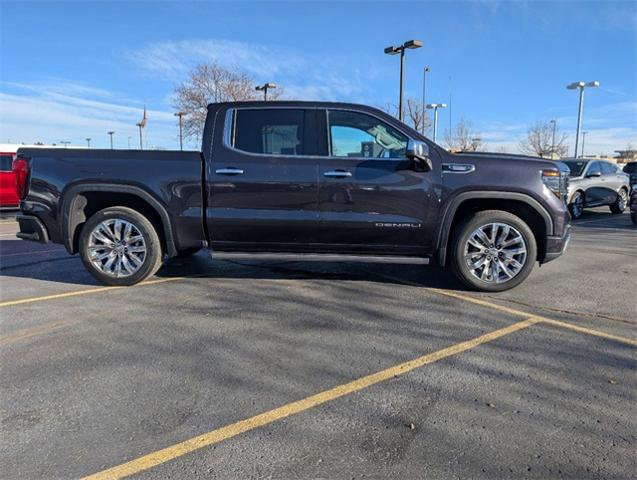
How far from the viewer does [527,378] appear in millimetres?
3238

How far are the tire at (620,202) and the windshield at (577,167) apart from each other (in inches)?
60.2

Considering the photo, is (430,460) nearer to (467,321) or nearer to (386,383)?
(386,383)

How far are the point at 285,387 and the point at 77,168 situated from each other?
3.55 meters

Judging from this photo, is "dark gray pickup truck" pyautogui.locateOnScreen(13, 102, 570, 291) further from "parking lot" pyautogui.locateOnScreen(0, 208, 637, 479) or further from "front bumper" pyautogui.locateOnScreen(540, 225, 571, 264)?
"parking lot" pyautogui.locateOnScreen(0, 208, 637, 479)

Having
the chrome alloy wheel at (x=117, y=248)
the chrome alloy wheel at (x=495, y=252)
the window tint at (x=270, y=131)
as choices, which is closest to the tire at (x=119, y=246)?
the chrome alloy wheel at (x=117, y=248)

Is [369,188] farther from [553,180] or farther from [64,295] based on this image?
[64,295]

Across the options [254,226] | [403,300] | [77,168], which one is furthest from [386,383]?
[77,168]

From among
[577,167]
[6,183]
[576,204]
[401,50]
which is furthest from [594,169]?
[6,183]

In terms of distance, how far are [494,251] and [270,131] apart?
267 centimetres

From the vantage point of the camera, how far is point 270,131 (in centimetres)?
520

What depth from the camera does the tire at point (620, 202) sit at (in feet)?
47.3

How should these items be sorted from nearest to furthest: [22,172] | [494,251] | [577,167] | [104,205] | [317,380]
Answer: [317,380], [494,251], [22,172], [104,205], [577,167]

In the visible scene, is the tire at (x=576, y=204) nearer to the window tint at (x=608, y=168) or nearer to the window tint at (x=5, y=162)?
the window tint at (x=608, y=168)

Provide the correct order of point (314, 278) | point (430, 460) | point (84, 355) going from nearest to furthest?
point (430, 460) < point (84, 355) < point (314, 278)
